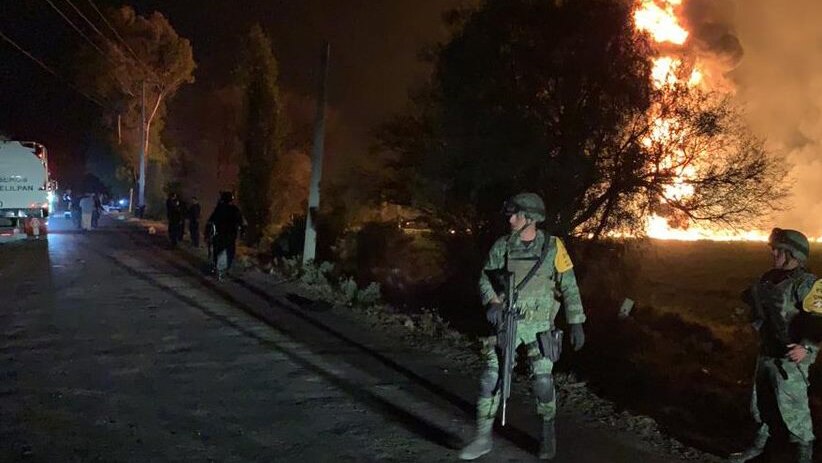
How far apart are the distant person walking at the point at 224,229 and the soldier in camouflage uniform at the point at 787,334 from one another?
1079cm

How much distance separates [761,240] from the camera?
16.7 meters

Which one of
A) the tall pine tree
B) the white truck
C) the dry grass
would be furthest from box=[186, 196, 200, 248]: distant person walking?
the dry grass

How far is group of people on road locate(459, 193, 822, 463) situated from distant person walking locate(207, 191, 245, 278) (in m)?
9.90

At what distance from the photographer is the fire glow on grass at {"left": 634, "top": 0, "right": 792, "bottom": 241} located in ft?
47.1

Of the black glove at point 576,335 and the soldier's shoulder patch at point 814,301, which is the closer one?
the soldier's shoulder patch at point 814,301

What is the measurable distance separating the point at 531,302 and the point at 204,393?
10.4 feet

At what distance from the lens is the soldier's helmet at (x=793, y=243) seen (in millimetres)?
4891

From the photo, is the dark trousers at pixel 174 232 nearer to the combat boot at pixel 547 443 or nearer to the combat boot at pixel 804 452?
the combat boot at pixel 547 443

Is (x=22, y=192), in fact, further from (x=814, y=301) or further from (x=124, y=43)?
(x=124, y=43)

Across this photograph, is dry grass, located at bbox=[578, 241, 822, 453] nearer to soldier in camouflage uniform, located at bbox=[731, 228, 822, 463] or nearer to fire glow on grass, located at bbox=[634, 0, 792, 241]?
fire glow on grass, located at bbox=[634, 0, 792, 241]

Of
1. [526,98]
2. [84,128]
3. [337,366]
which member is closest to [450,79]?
[526,98]

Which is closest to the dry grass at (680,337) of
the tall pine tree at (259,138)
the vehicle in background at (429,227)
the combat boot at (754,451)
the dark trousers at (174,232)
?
the combat boot at (754,451)

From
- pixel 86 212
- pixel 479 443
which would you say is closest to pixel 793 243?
pixel 479 443

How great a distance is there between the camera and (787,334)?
15.8ft
